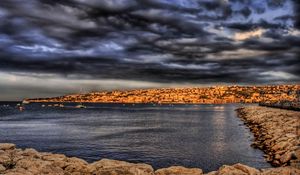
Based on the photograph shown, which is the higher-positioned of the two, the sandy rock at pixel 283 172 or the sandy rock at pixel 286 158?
the sandy rock at pixel 283 172

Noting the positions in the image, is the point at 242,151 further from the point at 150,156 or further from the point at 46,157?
the point at 46,157

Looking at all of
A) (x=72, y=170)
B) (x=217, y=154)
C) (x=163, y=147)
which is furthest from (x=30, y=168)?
(x=163, y=147)

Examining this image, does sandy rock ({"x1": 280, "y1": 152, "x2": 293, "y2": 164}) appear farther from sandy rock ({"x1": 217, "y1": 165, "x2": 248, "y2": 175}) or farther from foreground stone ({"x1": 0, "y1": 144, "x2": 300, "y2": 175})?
sandy rock ({"x1": 217, "y1": 165, "x2": 248, "y2": 175})

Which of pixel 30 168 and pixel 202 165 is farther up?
pixel 30 168

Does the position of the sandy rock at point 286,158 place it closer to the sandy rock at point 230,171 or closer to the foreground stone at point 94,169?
the foreground stone at point 94,169

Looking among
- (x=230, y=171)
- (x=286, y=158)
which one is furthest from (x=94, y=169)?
(x=286, y=158)

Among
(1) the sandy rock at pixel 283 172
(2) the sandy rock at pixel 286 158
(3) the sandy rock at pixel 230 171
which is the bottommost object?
(2) the sandy rock at pixel 286 158

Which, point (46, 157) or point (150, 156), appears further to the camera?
point (150, 156)

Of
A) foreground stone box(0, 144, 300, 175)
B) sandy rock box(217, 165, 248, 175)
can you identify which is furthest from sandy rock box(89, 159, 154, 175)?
sandy rock box(217, 165, 248, 175)

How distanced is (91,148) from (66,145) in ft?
14.9

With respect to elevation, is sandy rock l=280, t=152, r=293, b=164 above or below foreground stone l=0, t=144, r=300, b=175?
below

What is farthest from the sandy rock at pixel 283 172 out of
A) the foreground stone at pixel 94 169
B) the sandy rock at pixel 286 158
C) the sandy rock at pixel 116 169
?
the sandy rock at pixel 286 158

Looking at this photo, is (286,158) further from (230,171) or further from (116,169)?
(116,169)

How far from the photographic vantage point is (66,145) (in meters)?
41.4
